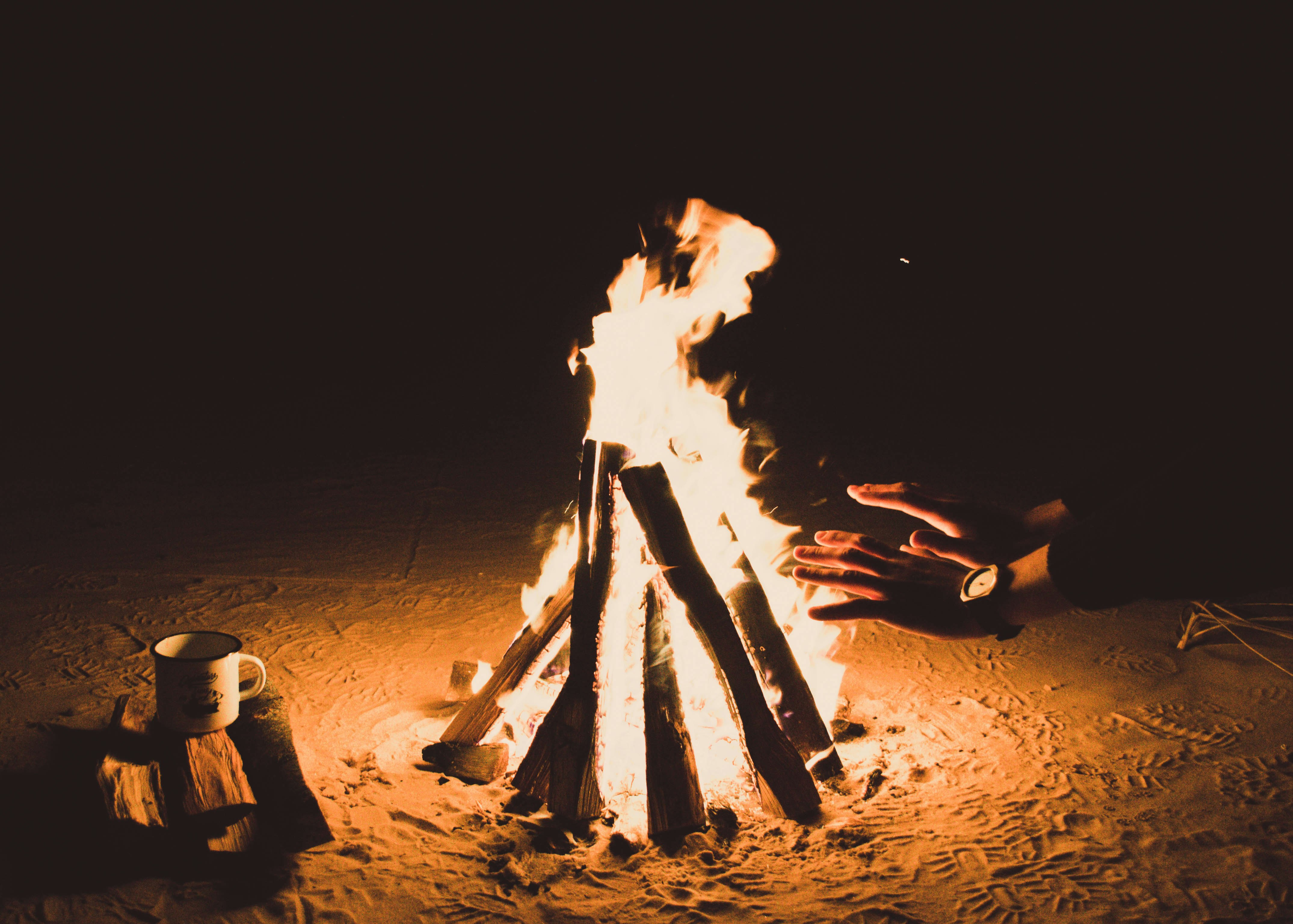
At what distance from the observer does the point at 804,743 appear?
9.21 feet

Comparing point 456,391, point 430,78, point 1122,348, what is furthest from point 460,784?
point 430,78

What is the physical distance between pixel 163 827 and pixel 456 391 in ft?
36.4

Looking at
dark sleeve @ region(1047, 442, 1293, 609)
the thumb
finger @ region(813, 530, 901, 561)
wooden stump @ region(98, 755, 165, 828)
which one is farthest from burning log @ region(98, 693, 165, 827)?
dark sleeve @ region(1047, 442, 1293, 609)

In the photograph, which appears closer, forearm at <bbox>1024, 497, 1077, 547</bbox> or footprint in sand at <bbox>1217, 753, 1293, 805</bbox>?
forearm at <bbox>1024, 497, 1077, 547</bbox>

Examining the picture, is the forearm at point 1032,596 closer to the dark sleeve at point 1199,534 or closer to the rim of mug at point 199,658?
the dark sleeve at point 1199,534

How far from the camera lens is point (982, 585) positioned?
179cm

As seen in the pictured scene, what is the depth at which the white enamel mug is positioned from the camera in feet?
7.77

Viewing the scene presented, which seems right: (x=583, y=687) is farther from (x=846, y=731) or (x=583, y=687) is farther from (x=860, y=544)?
(x=846, y=731)

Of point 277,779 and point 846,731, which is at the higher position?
point 277,779

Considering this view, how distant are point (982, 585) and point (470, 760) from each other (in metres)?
1.94

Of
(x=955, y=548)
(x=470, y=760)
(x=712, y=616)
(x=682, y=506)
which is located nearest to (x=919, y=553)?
(x=955, y=548)

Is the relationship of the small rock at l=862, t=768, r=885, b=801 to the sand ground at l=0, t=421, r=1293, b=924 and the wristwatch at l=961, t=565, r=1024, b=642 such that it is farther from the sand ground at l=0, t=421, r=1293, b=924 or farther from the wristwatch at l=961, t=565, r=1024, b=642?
the wristwatch at l=961, t=565, r=1024, b=642

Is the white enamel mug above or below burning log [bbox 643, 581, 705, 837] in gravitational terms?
above

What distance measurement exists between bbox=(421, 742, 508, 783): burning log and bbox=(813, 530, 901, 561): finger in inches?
58.5
